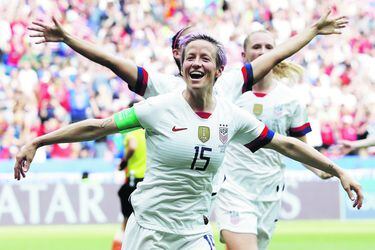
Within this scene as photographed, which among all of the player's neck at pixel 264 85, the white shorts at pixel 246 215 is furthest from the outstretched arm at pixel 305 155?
the player's neck at pixel 264 85

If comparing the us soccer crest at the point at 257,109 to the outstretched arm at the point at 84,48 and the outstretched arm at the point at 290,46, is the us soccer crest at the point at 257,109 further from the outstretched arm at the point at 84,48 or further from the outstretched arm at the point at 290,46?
the outstretched arm at the point at 84,48

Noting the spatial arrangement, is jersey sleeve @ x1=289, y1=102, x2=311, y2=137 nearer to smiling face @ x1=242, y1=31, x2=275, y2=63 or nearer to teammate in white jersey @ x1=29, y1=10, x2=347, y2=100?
smiling face @ x1=242, y1=31, x2=275, y2=63

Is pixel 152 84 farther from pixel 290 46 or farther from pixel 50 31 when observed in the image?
pixel 290 46

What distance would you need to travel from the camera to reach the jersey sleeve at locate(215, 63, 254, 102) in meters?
7.82

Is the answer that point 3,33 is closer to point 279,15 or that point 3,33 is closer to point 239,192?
point 279,15

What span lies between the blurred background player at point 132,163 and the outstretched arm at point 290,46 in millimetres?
5588

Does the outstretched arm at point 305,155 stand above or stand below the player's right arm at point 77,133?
below

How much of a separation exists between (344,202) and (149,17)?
7617 millimetres

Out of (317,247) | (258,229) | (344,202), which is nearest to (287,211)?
(344,202)

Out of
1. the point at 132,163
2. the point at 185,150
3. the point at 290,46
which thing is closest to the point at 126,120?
the point at 185,150

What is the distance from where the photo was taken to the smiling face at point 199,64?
6.36 metres

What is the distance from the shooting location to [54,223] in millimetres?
18344

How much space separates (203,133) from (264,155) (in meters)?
2.73

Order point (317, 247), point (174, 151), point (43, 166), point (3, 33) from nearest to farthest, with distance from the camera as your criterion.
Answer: point (174, 151)
point (317, 247)
point (43, 166)
point (3, 33)
